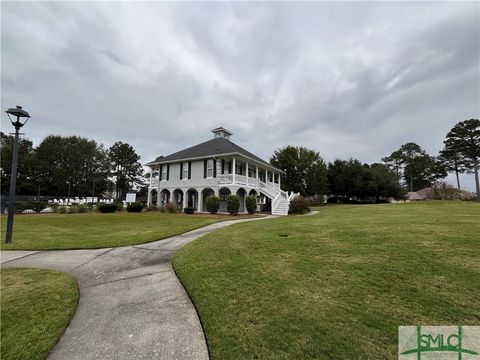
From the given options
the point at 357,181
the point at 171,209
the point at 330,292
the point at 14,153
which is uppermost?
the point at 357,181

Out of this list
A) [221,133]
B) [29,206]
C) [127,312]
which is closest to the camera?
[127,312]

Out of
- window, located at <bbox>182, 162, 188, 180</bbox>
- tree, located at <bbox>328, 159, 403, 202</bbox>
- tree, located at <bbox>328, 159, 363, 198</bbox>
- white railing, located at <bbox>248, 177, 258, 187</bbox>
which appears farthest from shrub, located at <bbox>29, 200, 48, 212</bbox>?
tree, located at <bbox>328, 159, 403, 202</bbox>

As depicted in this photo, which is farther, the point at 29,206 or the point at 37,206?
the point at 37,206

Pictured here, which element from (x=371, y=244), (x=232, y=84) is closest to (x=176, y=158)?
(x=232, y=84)

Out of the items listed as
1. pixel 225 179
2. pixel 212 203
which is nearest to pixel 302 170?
pixel 225 179

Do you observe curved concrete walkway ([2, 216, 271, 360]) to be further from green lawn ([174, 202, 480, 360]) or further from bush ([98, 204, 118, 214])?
bush ([98, 204, 118, 214])

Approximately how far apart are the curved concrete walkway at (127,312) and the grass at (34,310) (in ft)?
0.48

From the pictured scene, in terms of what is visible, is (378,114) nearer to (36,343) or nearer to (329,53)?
(329,53)

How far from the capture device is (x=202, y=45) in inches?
472

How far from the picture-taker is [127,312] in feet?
10.6

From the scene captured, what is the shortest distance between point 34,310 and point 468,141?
194 feet

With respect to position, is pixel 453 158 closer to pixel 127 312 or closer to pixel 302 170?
pixel 302 170

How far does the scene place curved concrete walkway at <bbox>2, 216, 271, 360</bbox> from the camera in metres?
2.44

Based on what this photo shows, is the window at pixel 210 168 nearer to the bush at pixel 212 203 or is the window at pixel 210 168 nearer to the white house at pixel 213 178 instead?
the white house at pixel 213 178
